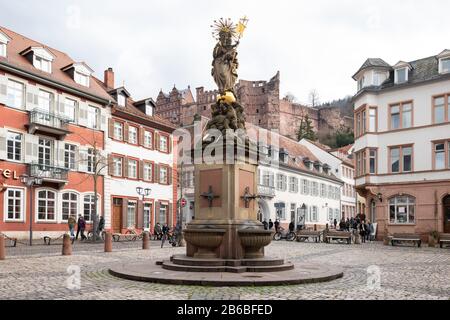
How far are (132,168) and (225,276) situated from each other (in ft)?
99.2

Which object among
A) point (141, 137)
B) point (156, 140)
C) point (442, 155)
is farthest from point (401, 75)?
point (141, 137)

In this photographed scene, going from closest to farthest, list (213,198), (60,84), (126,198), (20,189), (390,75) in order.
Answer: (213,198)
(20,189)
(60,84)
(390,75)
(126,198)

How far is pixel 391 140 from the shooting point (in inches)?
1389

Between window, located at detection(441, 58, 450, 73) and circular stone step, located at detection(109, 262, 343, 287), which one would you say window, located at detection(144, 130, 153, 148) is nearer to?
window, located at detection(441, 58, 450, 73)

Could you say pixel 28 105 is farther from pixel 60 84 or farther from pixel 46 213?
pixel 46 213

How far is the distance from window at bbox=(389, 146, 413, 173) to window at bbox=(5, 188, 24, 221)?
77.3ft

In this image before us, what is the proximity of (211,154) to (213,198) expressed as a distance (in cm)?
121

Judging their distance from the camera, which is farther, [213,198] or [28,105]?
[28,105]

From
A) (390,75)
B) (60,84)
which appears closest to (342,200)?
(390,75)

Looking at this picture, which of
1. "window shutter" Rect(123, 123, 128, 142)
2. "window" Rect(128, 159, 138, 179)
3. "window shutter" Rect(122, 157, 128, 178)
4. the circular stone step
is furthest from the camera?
"window" Rect(128, 159, 138, 179)

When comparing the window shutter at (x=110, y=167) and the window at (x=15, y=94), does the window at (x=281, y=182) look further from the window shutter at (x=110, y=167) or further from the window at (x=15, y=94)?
the window at (x=15, y=94)

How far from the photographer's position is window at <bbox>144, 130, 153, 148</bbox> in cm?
4256

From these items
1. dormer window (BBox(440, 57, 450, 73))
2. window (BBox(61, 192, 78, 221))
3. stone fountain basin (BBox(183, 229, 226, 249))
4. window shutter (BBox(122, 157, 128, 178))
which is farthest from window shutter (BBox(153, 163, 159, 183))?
stone fountain basin (BBox(183, 229, 226, 249))

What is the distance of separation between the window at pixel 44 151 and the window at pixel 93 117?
4133 millimetres
